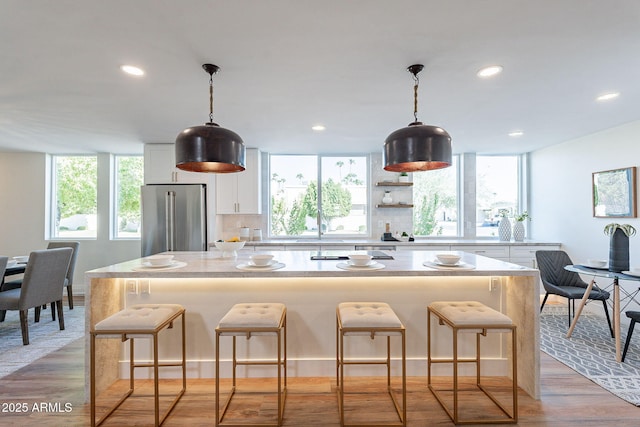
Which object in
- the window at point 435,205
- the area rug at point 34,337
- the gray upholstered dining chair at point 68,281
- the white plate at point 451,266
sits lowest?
the area rug at point 34,337

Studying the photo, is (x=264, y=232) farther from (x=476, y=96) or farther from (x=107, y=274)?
(x=476, y=96)

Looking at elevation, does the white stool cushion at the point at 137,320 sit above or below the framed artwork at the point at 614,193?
below

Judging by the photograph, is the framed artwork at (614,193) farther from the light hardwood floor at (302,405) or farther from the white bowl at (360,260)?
the white bowl at (360,260)

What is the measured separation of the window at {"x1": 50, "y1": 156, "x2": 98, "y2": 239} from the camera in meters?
5.39

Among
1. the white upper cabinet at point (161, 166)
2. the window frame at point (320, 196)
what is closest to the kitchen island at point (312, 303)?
the white upper cabinet at point (161, 166)

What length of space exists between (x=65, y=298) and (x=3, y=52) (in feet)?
13.9

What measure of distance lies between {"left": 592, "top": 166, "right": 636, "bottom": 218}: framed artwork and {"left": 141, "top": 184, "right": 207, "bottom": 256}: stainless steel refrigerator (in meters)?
5.38

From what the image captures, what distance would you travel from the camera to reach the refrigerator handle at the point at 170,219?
439cm

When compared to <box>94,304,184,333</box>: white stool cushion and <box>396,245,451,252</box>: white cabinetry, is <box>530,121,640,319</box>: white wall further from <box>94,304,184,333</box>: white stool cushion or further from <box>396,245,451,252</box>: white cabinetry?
<box>94,304,184,333</box>: white stool cushion

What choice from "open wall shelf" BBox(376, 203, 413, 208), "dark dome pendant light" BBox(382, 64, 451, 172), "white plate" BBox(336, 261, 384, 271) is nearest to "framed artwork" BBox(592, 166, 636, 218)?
"open wall shelf" BBox(376, 203, 413, 208)

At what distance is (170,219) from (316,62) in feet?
10.6

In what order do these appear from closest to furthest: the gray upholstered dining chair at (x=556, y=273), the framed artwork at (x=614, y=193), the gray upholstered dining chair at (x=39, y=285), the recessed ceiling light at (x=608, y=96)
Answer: the recessed ceiling light at (x=608, y=96)
the gray upholstered dining chair at (x=39, y=285)
the framed artwork at (x=614, y=193)
the gray upholstered dining chair at (x=556, y=273)

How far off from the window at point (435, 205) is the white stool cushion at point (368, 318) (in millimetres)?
3769

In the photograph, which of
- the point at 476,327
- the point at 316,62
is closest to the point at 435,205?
the point at 476,327
